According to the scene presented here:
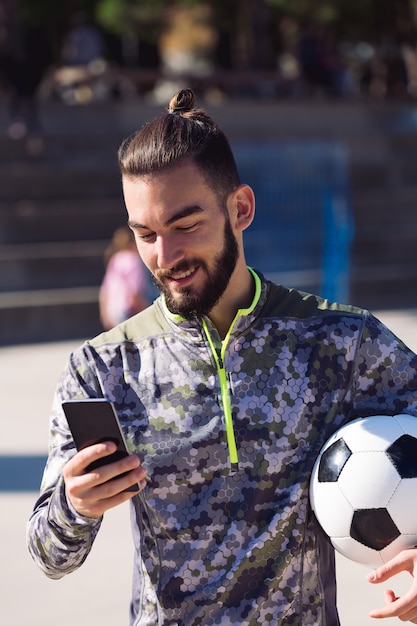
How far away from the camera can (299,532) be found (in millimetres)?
2027

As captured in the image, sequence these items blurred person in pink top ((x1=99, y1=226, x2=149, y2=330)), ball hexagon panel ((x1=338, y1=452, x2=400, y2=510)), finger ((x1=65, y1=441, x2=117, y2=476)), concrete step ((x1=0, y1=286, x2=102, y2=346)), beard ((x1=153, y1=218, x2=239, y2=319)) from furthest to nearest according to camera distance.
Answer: concrete step ((x1=0, y1=286, x2=102, y2=346))
blurred person in pink top ((x1=99, y1=226, x2=149, y2=330))
ball hexagon panel ((x1=338, y1=452, x2=400, y2=510))
beard ((x1=153, y1=218, x2=239, y2=319))
finger ((x1=65, y1=441, x2=117, y2=476))

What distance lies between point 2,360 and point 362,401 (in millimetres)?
7931

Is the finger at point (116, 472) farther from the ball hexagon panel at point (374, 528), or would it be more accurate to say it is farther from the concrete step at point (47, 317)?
the concrete step at point (47, 317)

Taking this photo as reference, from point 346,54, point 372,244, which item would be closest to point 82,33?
point 372,244

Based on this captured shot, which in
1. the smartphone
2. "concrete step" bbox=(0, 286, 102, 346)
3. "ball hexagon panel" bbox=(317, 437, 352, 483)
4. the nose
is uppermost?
the nose

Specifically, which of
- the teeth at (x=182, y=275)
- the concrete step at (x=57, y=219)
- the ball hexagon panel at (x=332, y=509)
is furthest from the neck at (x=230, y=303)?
the concrete step at (x=57, y=219)

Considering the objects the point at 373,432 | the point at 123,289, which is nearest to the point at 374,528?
the point at 373,432

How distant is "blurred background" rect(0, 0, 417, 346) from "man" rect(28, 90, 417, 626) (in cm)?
886

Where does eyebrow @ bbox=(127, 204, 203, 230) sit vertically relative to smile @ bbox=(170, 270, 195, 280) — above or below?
above

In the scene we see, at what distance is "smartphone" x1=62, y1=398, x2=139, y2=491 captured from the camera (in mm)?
1776

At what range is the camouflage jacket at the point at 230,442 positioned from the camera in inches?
77.8

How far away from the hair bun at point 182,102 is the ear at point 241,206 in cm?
21

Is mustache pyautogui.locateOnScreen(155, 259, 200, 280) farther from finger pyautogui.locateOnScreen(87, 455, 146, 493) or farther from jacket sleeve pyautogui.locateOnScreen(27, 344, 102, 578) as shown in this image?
finger pyautogui.locateOnScreen(87, 455, 146, 493)

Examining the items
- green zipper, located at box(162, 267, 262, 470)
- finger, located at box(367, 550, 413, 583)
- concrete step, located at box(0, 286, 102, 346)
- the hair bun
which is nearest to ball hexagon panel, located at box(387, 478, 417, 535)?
finger, located at box(367, 550, 413, 583)
